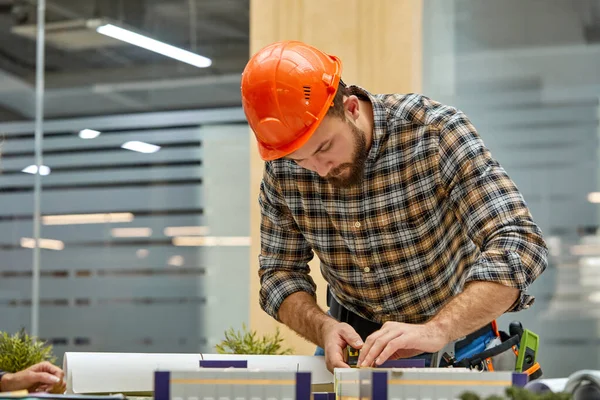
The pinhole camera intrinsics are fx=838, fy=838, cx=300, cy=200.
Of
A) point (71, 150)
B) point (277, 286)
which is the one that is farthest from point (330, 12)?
point (277, 286)

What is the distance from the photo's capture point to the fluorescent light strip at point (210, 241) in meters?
5.37

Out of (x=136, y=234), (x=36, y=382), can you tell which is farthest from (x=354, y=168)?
(x=136, y=234)

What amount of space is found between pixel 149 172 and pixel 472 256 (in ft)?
12.3

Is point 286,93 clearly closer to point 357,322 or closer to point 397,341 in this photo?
point 397,341

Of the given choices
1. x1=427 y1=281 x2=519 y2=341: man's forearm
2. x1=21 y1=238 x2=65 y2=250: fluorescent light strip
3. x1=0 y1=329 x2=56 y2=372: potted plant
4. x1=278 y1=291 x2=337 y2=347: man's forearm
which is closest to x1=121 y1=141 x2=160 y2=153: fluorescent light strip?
x1=21 y1=238 x2=65 y2=250: fluorescent light strip

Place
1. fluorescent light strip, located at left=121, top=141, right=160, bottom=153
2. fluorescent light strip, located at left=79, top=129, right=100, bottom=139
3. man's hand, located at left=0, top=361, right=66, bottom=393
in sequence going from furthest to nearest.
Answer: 1. fluorescent light strip, located at left=79, top=129, right=100, bottom=139
2. fluorescent light strip, located at left=121, top=141, right=160, bottom=153
3. man's hand, located at left=0, top=361, right=66, bottom=393

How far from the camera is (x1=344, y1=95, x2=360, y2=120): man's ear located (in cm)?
197

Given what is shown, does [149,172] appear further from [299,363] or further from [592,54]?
[299,363]

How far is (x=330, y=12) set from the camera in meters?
4.43

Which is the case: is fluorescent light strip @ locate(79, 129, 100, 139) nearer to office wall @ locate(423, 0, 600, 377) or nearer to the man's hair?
office wall @ locate(423, 0, 600, 377)

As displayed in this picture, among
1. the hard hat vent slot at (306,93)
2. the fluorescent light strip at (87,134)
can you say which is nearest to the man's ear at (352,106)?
the hard hat vent slot at (306,93)

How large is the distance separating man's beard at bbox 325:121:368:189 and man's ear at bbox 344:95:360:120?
4 cm

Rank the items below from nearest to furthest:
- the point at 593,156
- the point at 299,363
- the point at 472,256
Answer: the point at 299,363 → the point at 472,256 → the point at 593,156

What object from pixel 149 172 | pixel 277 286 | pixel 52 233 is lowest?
pixel 277 286
